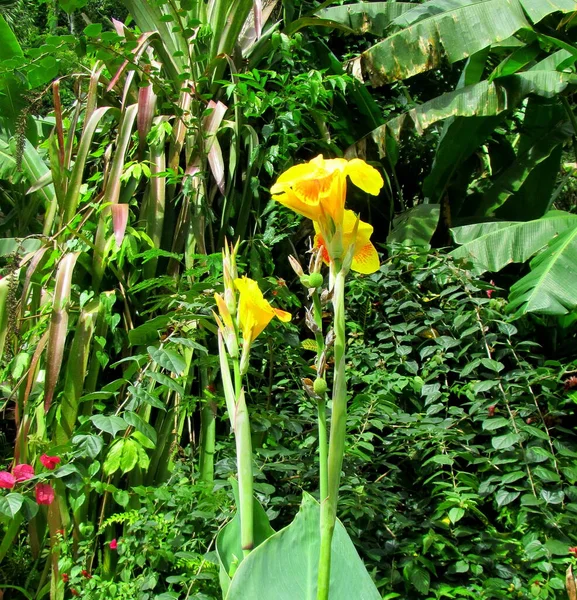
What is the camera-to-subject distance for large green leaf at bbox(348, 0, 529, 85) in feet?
11.0

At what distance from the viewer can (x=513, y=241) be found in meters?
3.12

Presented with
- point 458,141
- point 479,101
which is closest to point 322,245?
point 479,101

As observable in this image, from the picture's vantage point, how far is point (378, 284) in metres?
2.64

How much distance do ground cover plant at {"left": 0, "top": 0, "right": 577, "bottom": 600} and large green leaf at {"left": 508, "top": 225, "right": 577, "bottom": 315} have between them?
11 millimetres

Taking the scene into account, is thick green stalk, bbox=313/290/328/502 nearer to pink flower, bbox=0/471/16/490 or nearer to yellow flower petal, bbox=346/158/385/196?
yellow flower petal, bbox=346/158/385/196

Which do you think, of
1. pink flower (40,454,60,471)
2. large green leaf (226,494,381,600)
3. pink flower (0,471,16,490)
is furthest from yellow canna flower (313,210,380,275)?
pink flower (0,471,16,490)

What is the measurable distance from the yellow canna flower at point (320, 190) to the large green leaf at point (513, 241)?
227cm

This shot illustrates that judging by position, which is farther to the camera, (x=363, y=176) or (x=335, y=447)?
(x=363, y=176)

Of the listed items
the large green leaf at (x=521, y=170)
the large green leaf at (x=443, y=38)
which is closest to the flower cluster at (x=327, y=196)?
the large green leaf at (x=443, y=38)

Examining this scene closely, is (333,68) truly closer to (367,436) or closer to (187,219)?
(187,219)

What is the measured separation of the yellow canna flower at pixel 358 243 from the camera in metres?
0.93

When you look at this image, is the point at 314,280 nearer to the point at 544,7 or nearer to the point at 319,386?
the point at 319,386

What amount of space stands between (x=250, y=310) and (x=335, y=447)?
30cm

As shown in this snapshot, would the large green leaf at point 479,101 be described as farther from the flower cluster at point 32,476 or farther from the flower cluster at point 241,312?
the flower cluster at point 241,312
